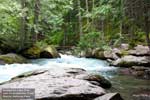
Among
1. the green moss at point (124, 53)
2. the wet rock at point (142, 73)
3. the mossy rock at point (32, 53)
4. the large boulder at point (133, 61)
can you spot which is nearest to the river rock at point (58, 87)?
the wet rock at point (142, 73)

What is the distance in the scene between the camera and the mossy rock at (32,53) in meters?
19.6

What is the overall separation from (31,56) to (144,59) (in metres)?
6.84

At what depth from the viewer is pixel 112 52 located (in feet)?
67.8

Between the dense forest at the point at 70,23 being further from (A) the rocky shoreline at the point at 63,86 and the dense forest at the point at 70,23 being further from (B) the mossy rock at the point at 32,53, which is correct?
(A) the rocky shoreline at the point at 63,86

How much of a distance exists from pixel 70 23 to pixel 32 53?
44.8 feet

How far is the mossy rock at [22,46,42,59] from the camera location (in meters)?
19.6

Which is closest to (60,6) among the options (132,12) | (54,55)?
(54,55)

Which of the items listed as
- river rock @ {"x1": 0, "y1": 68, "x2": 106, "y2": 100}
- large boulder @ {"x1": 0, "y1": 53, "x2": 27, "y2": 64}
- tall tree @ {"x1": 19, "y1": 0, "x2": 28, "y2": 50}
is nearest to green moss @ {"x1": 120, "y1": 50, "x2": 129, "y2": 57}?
large boulder @ {"x1": 0, "y1": 53, "x2": 27, "y2": 64}

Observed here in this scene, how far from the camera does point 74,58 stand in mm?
20578

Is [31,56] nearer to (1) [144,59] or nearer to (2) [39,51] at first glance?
(2) [39,51]

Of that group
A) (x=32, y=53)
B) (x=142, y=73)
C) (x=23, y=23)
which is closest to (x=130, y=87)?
(x=142, y=73)

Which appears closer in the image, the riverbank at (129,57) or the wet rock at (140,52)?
the riverbank at (129,57)

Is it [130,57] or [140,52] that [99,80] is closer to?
[130,57]

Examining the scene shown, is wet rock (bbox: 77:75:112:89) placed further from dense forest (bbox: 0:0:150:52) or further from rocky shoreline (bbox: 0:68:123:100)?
dense forest (bbox: 0:0:150:52)
